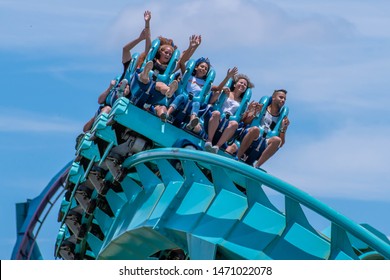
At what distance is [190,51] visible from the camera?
16.4 meters

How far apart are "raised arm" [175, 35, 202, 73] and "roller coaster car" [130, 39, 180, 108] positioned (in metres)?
0.19

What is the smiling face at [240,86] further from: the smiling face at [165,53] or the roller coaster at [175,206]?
the smiling face at [165,53]

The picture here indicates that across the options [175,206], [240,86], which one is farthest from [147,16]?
[175,206]

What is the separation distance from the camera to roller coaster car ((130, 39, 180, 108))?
15.5m

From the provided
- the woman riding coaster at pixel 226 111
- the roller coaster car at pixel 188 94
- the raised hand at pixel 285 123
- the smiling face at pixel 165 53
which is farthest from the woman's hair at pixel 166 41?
the raised hand at pixel 285 123

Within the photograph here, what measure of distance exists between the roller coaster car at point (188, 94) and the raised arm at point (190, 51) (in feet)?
0.49

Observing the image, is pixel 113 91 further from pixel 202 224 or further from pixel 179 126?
pixel 202 224

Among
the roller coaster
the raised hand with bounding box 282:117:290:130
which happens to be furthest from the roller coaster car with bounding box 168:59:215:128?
the raised hand with bounding box 282:117:290:130

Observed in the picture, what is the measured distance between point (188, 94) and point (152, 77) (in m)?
0.43

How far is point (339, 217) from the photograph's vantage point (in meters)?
11.8

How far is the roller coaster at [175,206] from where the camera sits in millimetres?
12555

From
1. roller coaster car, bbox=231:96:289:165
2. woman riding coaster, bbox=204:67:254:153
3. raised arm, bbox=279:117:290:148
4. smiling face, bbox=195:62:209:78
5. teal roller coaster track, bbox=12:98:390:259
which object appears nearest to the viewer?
teal roller coaster track, bbox=12:98:390:259

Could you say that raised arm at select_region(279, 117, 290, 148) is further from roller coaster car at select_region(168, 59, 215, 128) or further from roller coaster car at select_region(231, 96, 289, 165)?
roller coaster car at select_region(168, 59, 215, 128)

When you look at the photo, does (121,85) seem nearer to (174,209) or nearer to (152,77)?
(152,77)
